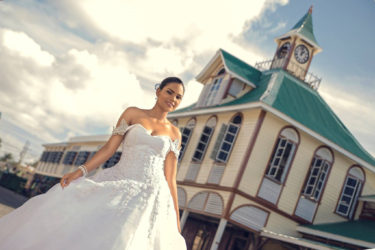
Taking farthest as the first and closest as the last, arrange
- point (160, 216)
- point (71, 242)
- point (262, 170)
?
point (262, 170) → point (160, 216) → point (71, 242)

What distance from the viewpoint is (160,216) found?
355 centimetres

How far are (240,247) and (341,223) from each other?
419 cm

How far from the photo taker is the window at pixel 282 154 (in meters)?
16.4

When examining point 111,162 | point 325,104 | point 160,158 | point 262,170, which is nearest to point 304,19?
point 325,104

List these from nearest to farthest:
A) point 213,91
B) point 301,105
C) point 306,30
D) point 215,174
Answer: point 215,174 < point 301,105 < point 213,91 < point 306,30

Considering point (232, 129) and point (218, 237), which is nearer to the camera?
point (218, 237)

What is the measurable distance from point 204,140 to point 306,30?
27.8ft

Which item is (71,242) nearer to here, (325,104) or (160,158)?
(160,158)

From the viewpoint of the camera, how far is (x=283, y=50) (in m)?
21.7

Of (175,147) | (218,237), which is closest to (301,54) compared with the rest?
(218,237)

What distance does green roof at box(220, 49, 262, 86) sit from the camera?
19531 millimetres

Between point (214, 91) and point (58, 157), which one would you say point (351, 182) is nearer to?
point (214, 91)

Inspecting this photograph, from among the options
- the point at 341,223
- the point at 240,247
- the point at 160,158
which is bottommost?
the point at 240,247

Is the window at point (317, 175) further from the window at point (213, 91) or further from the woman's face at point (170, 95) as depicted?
the woman's face at point (170, 95)
